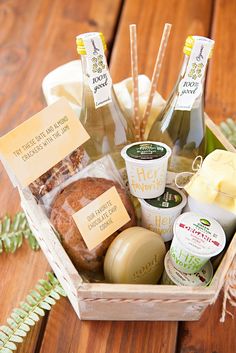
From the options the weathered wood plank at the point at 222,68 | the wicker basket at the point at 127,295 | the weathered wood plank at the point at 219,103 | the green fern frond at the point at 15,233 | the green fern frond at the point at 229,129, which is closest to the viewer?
the wicker basket at the point at 127,295

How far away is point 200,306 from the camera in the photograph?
61cm

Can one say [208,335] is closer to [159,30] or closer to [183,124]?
[183,124]

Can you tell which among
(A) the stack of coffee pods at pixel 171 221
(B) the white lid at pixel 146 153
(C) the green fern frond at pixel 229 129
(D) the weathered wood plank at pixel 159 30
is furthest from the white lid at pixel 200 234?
(D) the weathered wood plank at pixel 159 30

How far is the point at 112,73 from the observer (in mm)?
1076

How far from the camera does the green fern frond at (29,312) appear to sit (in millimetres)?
641

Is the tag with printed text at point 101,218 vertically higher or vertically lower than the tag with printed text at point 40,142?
lower

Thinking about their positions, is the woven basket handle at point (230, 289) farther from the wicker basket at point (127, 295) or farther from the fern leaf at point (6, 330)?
the fern leaf at point (6, 330)

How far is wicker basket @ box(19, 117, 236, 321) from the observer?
561mm

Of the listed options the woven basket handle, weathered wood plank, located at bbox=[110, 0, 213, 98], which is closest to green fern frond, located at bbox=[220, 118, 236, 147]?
weathered wood plank, located at bbox=[110, 0, 213, 98]

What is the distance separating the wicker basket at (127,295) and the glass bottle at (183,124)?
233 mm

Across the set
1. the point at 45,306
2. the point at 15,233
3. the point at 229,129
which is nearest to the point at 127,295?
the point at 45,306

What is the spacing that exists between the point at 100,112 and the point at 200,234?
0.97ft

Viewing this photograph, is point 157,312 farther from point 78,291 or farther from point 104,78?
point 104,78

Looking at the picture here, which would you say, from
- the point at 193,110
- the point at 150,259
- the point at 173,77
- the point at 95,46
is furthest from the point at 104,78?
the point at 173,77
